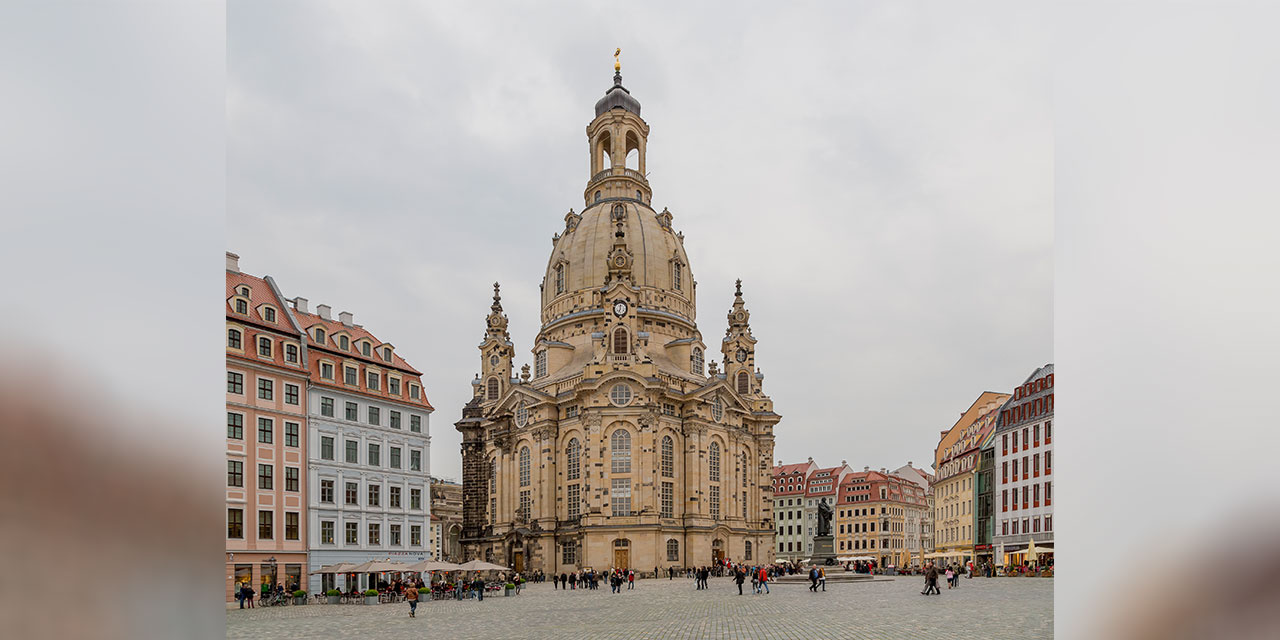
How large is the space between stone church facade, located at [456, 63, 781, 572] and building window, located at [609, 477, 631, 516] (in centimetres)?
9

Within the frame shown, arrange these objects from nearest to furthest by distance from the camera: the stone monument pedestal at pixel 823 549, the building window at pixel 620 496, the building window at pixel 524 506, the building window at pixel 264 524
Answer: the building window at pixel 264 524 < the stone monument pedestal at pixel 823 549 < the building window at pixel 620 496 < the building window at pixel 524 506

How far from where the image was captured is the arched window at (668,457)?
72.6 metres

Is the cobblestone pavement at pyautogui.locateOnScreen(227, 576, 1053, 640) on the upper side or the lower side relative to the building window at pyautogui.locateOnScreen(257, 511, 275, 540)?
lower

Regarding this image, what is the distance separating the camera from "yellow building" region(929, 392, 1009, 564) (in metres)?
54.8

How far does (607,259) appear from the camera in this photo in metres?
82.5

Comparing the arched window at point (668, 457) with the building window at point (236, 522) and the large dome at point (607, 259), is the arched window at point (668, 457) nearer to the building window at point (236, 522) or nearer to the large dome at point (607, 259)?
the large dome at point (607, 259)

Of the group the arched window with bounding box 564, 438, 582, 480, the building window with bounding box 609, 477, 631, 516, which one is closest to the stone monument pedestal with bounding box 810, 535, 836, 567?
the building window with bounding box 609, 477, 631, 516

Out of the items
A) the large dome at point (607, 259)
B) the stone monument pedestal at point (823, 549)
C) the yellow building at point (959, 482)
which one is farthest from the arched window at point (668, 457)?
the yellow building at point (959, 482)

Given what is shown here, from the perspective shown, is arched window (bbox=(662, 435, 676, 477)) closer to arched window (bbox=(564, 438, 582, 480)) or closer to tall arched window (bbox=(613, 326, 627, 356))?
arched window (bbox=(564, 438, 582, 480))

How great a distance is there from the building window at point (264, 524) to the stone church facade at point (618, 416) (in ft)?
125

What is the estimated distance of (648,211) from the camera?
8850cm

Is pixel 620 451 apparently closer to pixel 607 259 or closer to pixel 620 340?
pixel 620 340
